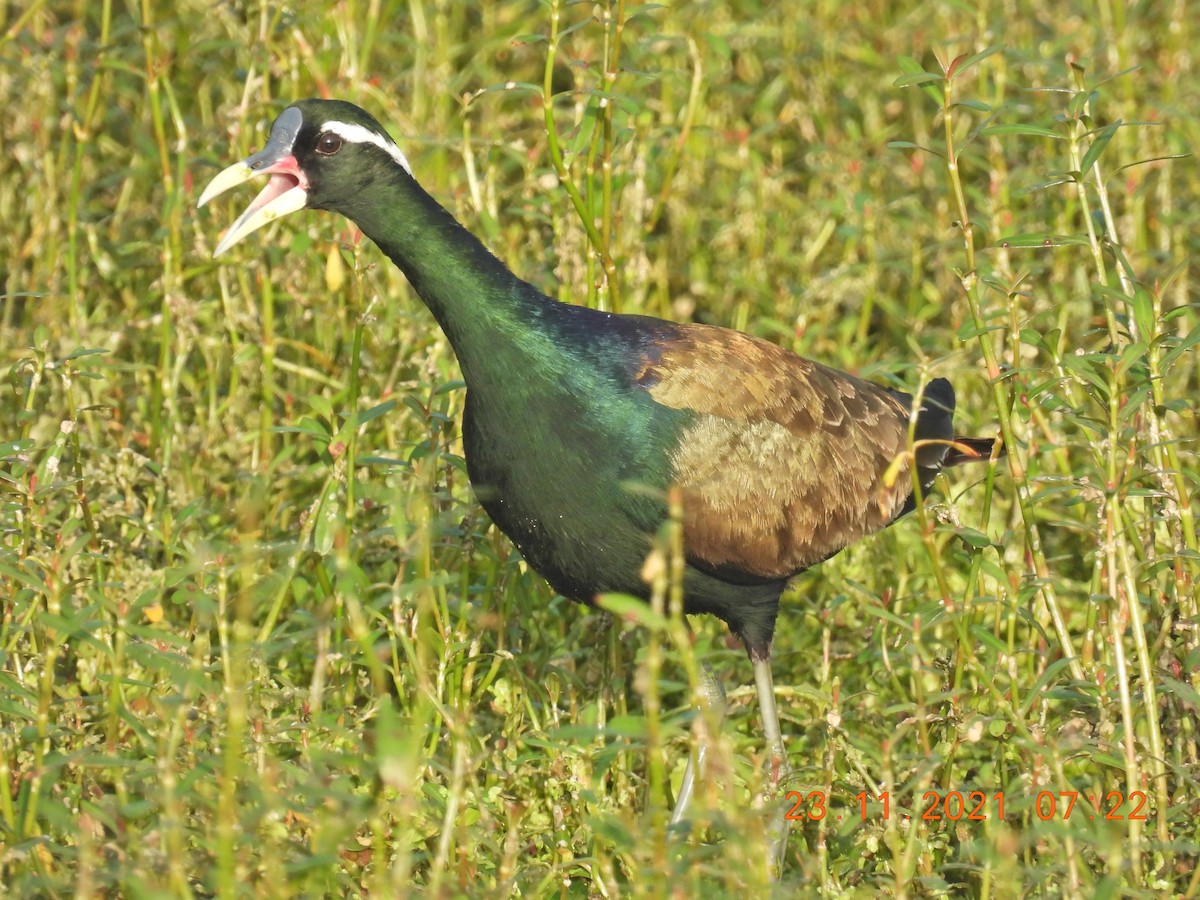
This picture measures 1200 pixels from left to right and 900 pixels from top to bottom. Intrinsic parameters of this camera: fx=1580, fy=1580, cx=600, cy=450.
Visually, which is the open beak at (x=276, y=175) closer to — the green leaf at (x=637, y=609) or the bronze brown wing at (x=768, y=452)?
the bronze brown wing at (x=768, y=452)

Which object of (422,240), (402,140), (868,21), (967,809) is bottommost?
(967,809)

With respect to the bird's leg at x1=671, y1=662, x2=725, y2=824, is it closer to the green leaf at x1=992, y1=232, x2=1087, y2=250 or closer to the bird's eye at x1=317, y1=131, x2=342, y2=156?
the green leaf at x1=992, y1=232, x2=1087, y2=250

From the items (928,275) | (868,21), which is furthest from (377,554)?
(868,21)

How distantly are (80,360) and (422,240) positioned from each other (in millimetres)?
1950

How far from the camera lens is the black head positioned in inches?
145

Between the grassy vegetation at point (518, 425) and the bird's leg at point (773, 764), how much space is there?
77mm

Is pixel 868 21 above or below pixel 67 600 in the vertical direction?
above

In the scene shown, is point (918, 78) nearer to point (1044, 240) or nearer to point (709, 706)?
point (1044, 240)

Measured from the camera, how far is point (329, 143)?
3.71 m

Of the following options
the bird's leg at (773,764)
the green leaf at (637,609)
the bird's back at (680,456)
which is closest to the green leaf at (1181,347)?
the bird's back at (680,456)

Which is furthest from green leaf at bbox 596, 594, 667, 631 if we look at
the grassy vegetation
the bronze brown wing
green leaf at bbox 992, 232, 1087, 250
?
green leaf at bbox 992, 232, 1087, 250

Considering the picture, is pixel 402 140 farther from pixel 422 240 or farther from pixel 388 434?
pixel 422 240

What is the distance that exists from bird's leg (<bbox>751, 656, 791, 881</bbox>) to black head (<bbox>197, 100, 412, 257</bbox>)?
1512 mm

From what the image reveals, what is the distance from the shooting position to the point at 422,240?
3.66 meters
